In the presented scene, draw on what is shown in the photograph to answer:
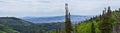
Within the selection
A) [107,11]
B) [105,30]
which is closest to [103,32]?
[105,30]

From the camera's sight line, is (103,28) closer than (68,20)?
No

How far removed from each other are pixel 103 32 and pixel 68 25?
3.89 m

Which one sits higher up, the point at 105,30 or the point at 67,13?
the point at 67,13

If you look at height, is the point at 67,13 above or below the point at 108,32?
above

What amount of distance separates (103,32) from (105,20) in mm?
1195

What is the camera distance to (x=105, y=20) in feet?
97.2

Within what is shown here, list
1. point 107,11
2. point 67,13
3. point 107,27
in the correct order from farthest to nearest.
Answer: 1. point 107,11
2. point 107,27
3. point 67,13

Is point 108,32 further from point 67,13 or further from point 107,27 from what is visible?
point 67,13

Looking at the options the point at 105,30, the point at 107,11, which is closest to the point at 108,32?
the point at 105,30

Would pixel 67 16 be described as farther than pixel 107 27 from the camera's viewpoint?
No

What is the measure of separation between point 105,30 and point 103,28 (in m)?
0.27

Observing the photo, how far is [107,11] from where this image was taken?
32.8 m

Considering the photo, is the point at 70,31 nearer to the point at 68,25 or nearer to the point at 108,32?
the point at 68,25

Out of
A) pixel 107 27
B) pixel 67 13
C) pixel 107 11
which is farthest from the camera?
pixel 107 11
